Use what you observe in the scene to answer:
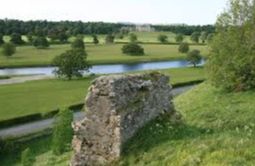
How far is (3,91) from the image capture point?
93562 millimetres

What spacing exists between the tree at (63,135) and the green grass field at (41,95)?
79.9 ft

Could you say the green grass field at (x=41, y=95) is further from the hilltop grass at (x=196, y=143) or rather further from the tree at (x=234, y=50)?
the hilltop grass at (x=196, y=143)

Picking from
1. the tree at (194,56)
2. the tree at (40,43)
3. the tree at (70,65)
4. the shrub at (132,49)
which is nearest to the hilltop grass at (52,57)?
the tree at (194,56)

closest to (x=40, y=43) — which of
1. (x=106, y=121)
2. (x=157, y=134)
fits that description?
(x=157, y=134)

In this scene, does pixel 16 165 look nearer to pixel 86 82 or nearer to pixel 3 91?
pixel 3 91

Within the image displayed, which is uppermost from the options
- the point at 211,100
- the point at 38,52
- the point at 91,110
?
the point at 91,110

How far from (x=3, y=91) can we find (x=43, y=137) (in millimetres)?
41185

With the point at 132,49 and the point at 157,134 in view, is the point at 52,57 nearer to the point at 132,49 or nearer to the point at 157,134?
the point at 132,49

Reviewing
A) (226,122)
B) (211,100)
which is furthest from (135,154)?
(211,100)

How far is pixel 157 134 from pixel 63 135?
2186cm

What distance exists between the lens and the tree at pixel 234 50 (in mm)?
38844

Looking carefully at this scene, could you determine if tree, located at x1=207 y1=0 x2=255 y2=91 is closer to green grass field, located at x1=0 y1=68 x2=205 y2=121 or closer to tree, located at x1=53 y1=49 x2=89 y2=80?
green grass field, located at x1=0 y1=68 x2=205 y2=121

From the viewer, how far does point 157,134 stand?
1995cm

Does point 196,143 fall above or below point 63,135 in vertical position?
above
